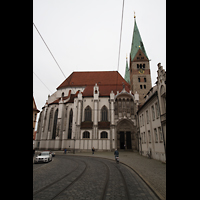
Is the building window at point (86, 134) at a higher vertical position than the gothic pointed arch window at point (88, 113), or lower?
lower

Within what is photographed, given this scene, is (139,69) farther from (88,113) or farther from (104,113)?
(88,113)

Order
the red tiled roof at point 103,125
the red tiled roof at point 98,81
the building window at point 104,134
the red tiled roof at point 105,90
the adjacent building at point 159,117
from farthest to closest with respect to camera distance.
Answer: the red tiled roof at point 98,81 → the red tiled roof at point 105,90 → the red tiled roof at point 103,125 → the building window at point 104,134 → the adjacent building at point 159,117

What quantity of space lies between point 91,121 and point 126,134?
26.8 feet

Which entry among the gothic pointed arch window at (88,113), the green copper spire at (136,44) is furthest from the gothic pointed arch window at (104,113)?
the green copper spire at (136,44)

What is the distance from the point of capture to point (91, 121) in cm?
3175

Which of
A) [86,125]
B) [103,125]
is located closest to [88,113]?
[86,125]

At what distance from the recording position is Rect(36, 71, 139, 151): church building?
96.6 feet

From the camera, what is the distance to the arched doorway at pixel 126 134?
1165 inches

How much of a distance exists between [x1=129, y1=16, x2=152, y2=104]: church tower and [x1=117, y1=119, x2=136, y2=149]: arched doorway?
7.03 metres

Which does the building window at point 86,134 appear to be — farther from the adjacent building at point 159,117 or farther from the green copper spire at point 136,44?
the green copper spire at point 136,44

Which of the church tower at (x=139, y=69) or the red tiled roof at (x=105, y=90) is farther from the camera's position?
the church tower at (x=139, y=69)

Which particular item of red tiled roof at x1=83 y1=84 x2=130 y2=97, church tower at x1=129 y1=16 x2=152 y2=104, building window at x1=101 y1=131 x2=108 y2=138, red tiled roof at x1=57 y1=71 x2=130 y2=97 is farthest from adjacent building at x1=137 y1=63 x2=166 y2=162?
red tiled roof at x1=57 y1=71 x2=130 y2=97
